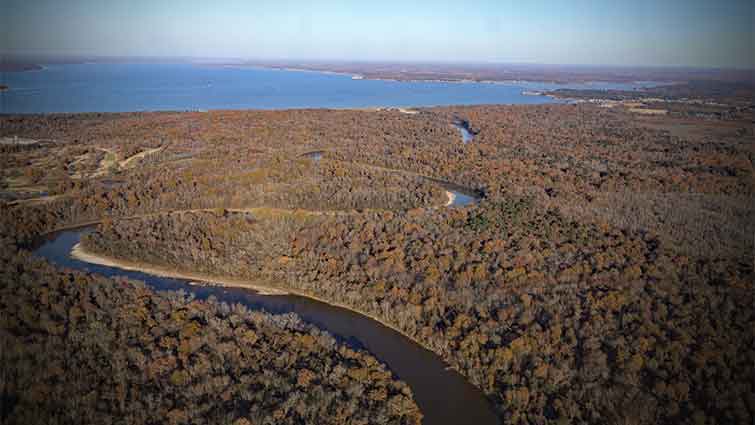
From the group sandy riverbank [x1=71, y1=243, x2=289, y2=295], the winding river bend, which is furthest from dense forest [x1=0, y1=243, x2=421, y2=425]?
sandy riverbank [x1=71, y1=243, x2=289, y2=295]

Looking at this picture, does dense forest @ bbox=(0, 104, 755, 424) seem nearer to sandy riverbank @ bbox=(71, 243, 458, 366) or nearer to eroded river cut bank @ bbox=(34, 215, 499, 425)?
sandy riverbank @ bbox=(71, 243, 458, 366)

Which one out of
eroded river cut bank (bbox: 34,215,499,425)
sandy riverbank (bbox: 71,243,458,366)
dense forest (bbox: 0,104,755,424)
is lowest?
eroded river cut bank (bbox: 34,215,499,425)

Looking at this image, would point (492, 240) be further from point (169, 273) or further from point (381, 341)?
point (169, 273)

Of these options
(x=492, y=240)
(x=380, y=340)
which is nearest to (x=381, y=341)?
(x=380, y=340)

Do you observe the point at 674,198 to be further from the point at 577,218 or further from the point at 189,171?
the point at 189,171

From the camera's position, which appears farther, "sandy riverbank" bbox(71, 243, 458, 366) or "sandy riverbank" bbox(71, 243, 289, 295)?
"sandy riverbank" bbox(71, 243, 289, 295)

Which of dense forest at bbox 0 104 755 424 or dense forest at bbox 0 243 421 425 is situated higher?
dense forest at bbox 0 104 755 424

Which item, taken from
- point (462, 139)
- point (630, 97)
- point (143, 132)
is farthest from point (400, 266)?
point (630, 97)
